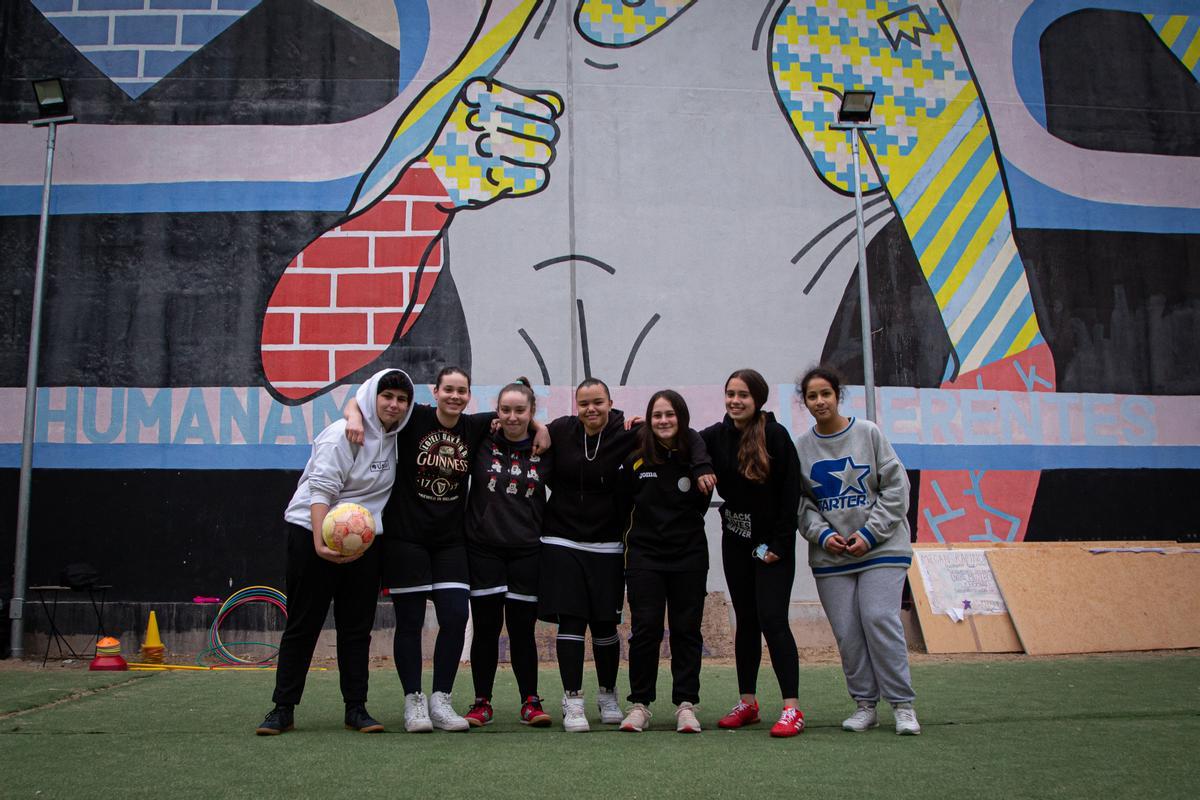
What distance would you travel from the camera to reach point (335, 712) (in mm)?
4910

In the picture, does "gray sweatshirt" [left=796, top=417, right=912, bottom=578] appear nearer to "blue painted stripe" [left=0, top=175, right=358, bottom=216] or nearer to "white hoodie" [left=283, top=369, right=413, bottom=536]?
"white hoodie" [left=283, top=369, right=413, bottom=536]

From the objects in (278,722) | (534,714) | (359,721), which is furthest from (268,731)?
(534,714)

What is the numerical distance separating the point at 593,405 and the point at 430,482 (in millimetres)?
828

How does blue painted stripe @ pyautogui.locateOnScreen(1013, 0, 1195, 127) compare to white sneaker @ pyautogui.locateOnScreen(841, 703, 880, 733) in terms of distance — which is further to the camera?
blue painted stripe @ pyautogui.locateOnScreen(1013, 0, 1195, 127)

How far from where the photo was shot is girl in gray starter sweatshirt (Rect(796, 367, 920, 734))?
417cm

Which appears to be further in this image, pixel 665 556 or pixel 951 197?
pixel 951 197

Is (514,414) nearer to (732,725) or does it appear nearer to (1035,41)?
(732,725)

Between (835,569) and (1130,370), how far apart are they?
715 centimetres

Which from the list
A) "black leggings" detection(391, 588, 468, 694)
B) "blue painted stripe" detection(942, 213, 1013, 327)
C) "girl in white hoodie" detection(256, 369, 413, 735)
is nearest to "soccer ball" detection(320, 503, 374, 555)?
"girl in white hoodie" detection(256, 369, 413, 735)

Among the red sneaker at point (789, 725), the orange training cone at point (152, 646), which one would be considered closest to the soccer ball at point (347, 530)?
the red sneaker at point (789, 725)

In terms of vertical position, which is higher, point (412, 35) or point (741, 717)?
point (412, 35)

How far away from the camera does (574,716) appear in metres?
4.22

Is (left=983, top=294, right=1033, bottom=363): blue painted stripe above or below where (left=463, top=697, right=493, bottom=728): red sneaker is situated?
above

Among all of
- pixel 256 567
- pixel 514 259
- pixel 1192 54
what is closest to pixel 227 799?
pixel 256 567
